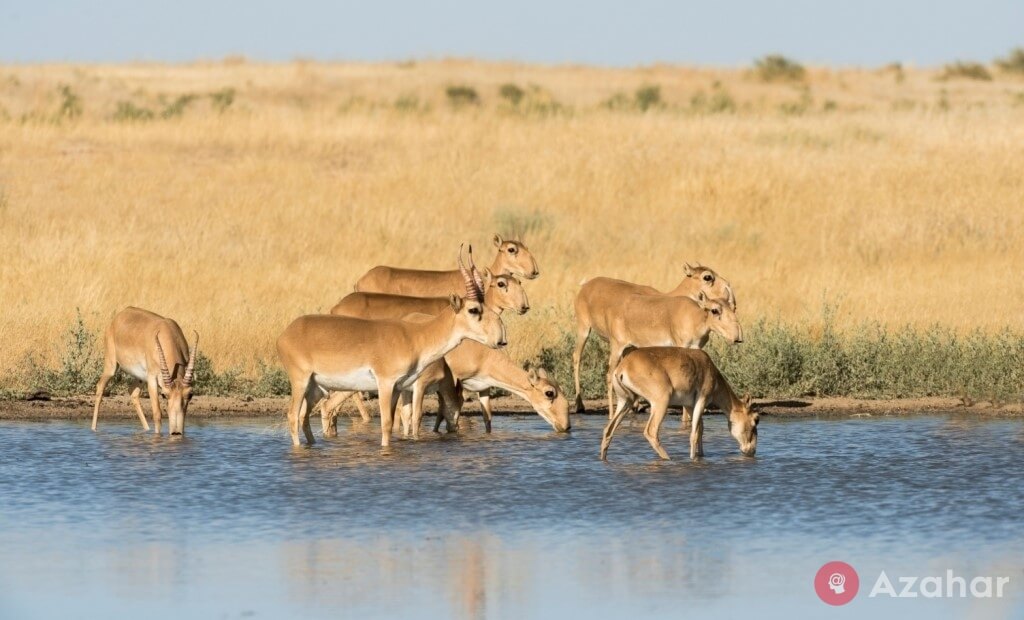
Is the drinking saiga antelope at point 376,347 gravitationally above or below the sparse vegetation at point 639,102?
below

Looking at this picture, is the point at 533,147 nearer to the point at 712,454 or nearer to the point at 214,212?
the point at 214,212

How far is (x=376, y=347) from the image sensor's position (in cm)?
1423

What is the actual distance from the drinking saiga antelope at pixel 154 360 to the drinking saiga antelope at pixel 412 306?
1377 millimetres

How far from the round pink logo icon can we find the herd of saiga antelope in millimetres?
3844

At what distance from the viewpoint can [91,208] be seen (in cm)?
2791

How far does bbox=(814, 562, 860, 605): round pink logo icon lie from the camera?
9.02 metres

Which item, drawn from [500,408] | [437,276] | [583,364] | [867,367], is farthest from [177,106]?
[867,367]

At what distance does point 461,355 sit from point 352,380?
161 cm

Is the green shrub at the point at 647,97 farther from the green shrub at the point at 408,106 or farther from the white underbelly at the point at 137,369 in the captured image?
the white underbelly at the point at 137,369

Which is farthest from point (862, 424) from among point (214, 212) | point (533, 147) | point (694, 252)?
point (533, 147)

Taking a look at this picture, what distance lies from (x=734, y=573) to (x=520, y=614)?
1.51 metres

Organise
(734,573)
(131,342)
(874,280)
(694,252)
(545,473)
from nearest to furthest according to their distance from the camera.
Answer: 1. (734,573)
2. (545,473)
3. (131,342)
4. (874,280)
5. (694,252)

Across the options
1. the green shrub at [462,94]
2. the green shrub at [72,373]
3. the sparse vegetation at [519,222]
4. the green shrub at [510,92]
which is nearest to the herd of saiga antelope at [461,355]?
the green shrub at [72,373]

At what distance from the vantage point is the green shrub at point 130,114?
3834 centimetres
